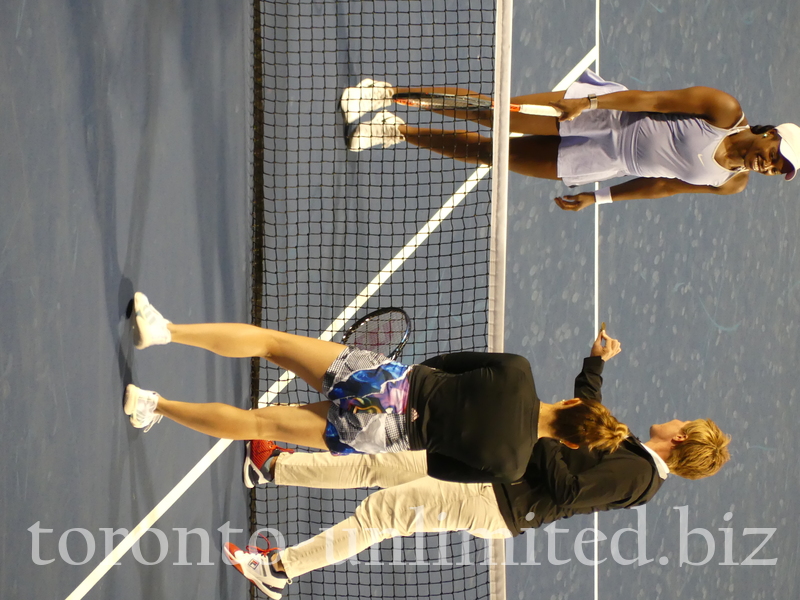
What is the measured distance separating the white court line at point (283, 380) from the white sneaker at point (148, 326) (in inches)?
37.2

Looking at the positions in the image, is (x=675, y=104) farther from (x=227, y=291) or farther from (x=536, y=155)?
(x=227, y=291)

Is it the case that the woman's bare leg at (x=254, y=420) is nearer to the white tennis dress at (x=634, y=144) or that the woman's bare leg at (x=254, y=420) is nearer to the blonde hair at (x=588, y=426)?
the blonde hair at (x=588, y=426)

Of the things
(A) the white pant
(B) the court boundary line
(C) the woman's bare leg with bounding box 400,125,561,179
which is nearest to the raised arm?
(A) the white pant

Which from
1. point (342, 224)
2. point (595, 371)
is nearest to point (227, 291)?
point (342, 224)

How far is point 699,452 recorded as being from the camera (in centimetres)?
370

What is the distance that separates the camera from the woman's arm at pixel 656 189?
4.18m

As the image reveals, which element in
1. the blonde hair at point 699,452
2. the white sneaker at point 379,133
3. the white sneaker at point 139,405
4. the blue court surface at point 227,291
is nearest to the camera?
the blue court surface at point 227,291

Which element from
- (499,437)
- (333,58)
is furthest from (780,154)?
(333,58)

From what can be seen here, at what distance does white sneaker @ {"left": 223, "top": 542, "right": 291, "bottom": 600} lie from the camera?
12.9 ft

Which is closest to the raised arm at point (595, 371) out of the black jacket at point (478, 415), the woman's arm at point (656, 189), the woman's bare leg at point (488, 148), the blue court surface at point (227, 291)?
the woman's arm at point (656, 189)

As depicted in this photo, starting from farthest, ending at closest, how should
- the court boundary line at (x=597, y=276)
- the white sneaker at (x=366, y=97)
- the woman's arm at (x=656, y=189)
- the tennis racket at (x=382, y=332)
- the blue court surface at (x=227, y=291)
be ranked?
the court boundary line at (x=597, y=276) < the white sneaker at (x=366, y=97) < the tennis racket at (x=382, y=332) < the woman's arm at (x=656, y=189) < the blue court surface at (x=227, y=291)

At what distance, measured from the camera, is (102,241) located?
3275 mm

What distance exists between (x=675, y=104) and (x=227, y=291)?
2.52 meters

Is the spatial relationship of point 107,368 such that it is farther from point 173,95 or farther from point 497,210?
point 497,210
